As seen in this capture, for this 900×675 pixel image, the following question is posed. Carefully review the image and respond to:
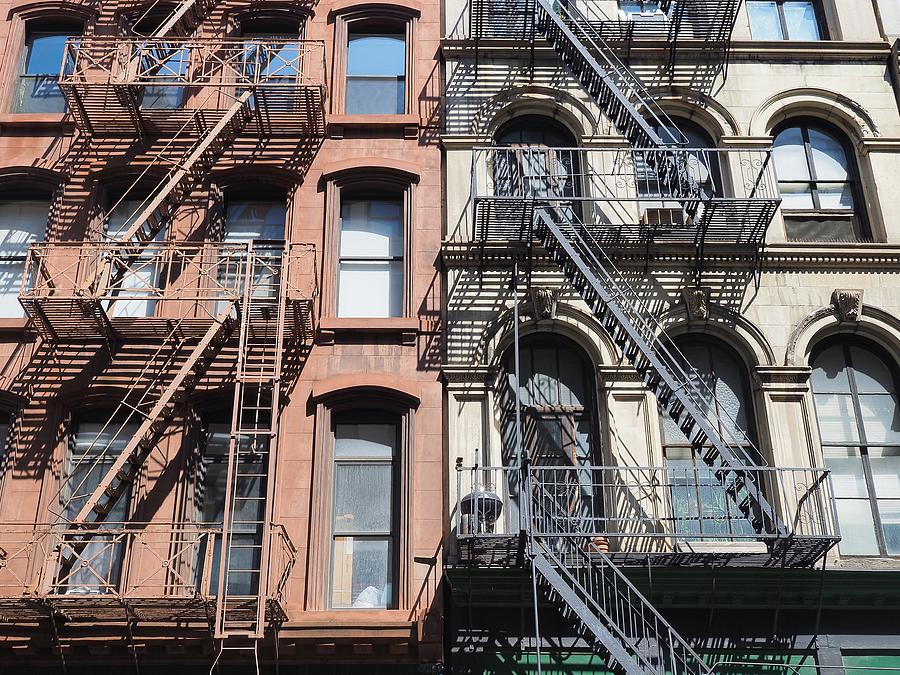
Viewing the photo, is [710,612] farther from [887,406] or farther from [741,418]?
[887,406]

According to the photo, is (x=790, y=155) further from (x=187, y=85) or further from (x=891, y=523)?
(x=187, y=85)

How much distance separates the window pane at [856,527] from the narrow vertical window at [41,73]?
13533 millimetres

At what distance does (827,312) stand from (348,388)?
22.8 ft

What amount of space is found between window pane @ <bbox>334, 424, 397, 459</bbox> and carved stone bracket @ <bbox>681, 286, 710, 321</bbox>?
4.55m

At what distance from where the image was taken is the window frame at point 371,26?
1748 cm

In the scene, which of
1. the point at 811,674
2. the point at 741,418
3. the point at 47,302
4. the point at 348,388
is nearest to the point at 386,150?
the point at 348,388

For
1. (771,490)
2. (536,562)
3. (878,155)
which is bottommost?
(536,562)

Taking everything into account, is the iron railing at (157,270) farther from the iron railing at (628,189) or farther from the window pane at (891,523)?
the window pane at (891,523)

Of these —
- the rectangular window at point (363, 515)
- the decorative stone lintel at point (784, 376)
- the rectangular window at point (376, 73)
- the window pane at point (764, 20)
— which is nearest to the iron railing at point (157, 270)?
the rectangular window at point (363, 515)

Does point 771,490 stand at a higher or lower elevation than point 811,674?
higher

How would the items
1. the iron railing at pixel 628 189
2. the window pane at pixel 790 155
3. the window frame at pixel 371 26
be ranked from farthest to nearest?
the window frame at pixel 371 26 → the window pane at pixel 790 155 → the iron railing at pixel 628 189

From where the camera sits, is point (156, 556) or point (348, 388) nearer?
point (156, 556)

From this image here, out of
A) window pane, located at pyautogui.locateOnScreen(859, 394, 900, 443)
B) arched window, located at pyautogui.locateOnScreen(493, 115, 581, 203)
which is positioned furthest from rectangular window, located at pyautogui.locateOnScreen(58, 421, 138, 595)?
window pane, located at pyautogui.locateOnScreen(859, 394, 900, 443)

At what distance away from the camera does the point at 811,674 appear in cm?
1315
